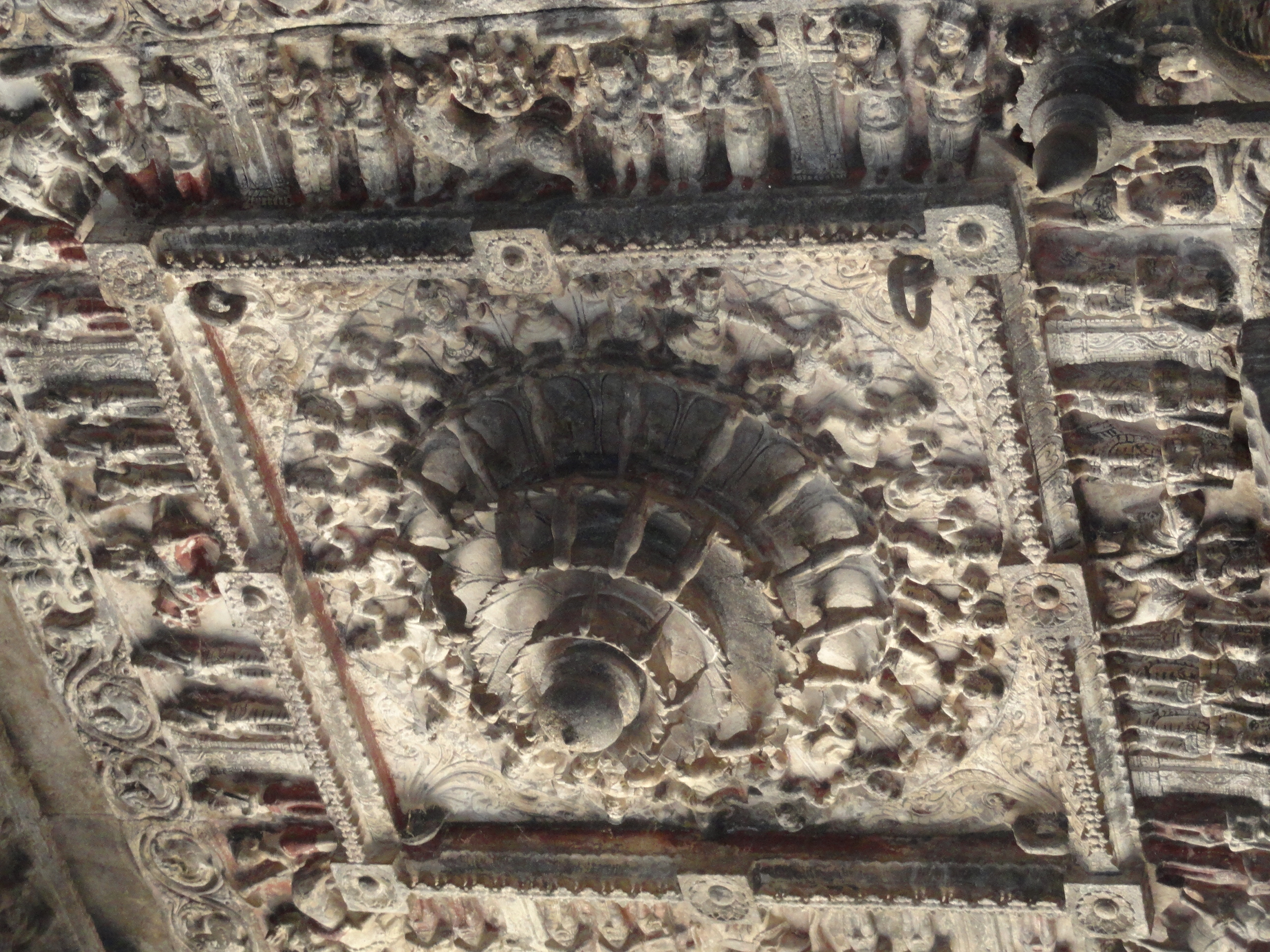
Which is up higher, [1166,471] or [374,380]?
[374,380]

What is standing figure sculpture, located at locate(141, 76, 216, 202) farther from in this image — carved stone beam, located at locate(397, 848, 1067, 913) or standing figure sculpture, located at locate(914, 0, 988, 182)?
carved stone beam, located at locate(397, 848, 1067, 913)

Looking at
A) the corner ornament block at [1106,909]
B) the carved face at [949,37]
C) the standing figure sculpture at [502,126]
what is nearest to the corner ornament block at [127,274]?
the standing figure sculpture at [502,126]

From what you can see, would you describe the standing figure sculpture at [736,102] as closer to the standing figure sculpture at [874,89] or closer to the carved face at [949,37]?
the standing figure sculpture at [874,89]

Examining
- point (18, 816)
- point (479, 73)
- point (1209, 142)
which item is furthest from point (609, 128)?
point (18, 816)

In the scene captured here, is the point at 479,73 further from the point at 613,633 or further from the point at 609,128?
the point at 613,633

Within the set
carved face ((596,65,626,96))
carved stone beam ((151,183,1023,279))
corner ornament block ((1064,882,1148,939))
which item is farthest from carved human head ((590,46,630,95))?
corner ornament block ((1064,882,1148,939))

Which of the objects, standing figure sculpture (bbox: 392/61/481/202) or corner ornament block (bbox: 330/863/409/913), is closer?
standing figure sculpture (bbox: 392/61/481/202)
